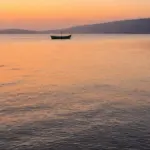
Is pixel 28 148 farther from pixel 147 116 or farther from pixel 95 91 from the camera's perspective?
pixel 95 91

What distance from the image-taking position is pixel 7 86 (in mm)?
38938

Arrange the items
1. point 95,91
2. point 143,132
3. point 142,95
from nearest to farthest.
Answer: point 143,132 < point 142,95 < point 95,91

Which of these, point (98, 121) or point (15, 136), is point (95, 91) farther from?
point (15, 136)

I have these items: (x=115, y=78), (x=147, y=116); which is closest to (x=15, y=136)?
(x=147, y=116)

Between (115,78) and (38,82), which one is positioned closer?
(38,82)

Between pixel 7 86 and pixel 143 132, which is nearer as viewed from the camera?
pixel 143 132

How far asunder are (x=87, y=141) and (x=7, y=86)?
71.8 feet

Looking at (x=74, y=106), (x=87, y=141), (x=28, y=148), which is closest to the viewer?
(x=28, y=148)

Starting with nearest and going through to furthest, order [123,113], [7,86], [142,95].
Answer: [123,113]
[142,95]
[7,86]

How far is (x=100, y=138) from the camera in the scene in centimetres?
1977

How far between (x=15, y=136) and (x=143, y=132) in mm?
8524

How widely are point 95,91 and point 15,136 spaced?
1686 cm

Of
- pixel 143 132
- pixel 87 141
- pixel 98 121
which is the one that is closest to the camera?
pixel 87 141

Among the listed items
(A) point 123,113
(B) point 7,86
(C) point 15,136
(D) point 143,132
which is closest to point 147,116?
(A) point 123,113
